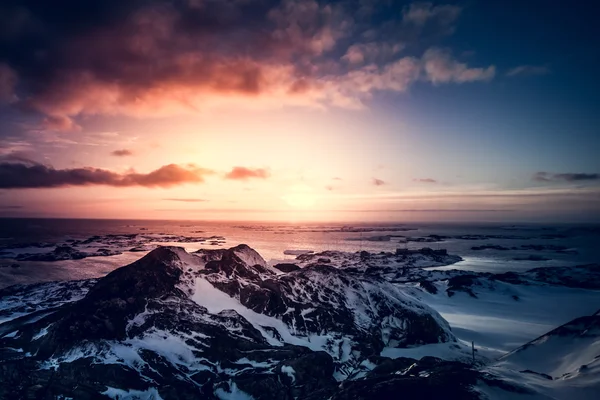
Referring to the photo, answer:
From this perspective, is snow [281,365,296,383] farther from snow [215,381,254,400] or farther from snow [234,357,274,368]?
snow [215,381,254,400]

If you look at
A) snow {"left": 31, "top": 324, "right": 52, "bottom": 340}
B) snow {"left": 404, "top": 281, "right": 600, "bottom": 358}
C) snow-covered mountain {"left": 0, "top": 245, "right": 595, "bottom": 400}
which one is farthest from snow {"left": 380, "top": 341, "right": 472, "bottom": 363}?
snow {"left": 31, "top": 324, "right": 52, "bottom": 340}

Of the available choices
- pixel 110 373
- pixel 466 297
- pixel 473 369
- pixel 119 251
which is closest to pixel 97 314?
pixel 110 373

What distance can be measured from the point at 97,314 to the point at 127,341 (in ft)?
16.7

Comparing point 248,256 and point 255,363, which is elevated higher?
point 248,256

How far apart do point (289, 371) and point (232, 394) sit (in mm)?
5900

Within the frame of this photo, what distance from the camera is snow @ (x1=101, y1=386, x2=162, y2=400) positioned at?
32.6 metres

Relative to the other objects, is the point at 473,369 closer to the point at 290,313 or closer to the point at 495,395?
the point at 495,395

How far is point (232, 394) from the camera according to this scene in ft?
116

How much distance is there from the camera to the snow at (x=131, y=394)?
32625 millimetres

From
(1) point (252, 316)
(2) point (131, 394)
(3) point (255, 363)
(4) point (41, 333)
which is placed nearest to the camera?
(2) point (131, 394)

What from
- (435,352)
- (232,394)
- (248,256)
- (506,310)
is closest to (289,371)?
(232,394)

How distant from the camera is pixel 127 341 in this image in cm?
3938

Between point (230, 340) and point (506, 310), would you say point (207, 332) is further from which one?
point (506, 310)

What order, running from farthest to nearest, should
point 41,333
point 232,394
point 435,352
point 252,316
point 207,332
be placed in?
point 252,316
point 435,352
point 207,332
point 41,333
point 232,394
